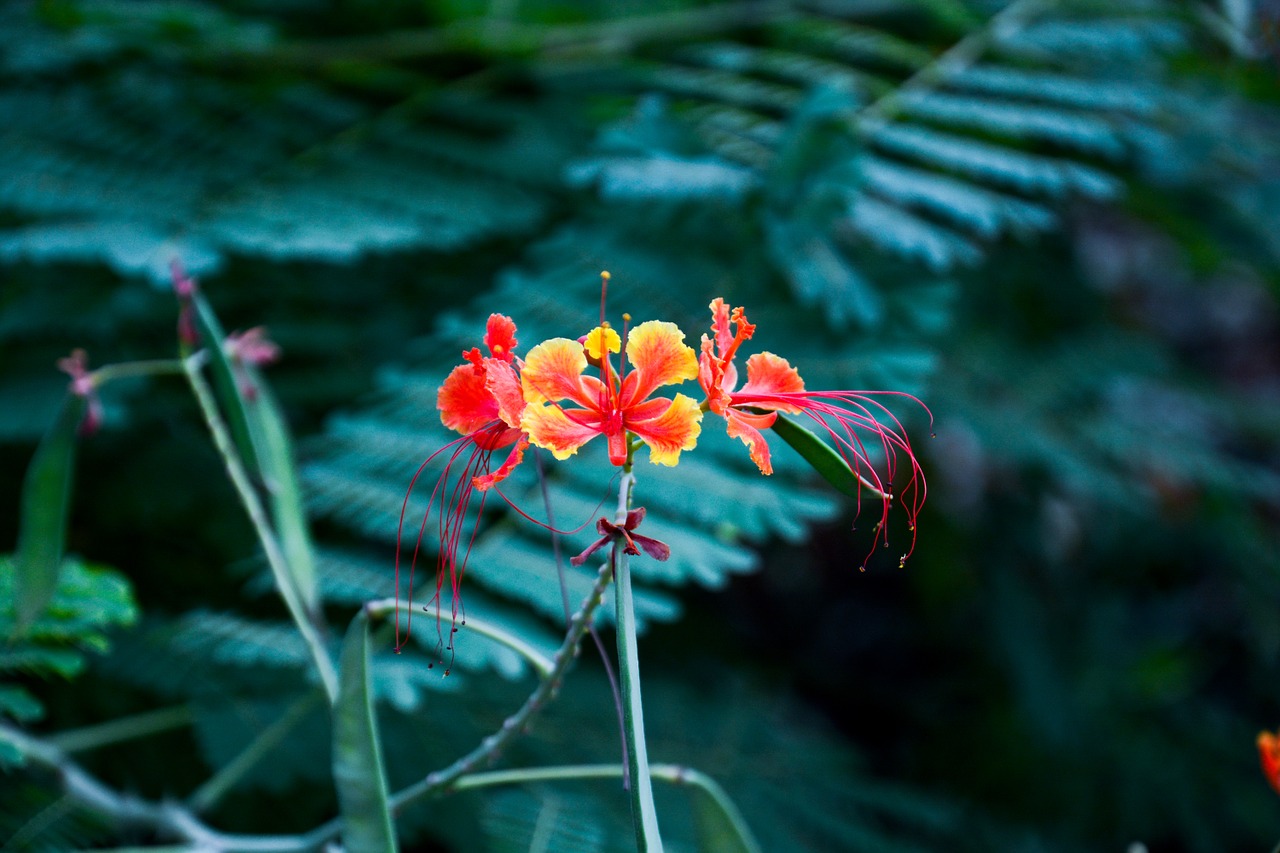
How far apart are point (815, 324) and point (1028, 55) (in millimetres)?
760

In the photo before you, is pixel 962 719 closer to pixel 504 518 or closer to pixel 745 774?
pixel 745 774

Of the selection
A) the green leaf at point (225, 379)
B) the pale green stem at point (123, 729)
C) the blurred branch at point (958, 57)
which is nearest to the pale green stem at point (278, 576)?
the green leaf at point (225, 379)

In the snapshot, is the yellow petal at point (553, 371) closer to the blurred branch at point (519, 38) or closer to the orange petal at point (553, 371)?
the orange petal at point (553, 371)

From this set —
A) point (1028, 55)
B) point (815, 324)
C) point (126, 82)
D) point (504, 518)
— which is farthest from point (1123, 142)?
point (126, 82)

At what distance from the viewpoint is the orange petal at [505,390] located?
1.62 ft

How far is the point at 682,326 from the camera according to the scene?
1.26 meters

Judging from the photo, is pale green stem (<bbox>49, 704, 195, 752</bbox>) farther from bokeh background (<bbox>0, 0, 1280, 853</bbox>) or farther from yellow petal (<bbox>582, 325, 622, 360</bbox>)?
yellow petal (<bbox>582, 325, 622, 360</bbox>)

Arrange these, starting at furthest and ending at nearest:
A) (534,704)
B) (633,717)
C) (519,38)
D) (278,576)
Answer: (519,38)
(278,576)
(534,704)
(633,717)

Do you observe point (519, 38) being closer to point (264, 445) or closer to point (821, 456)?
→ point (264, 445)

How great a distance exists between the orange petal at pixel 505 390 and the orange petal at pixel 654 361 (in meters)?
0.06

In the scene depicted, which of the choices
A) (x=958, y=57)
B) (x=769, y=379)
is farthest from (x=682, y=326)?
(x=958, y=57)

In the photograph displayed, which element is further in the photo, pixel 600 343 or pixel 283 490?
pixel 283 490

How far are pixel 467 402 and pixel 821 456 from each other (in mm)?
205

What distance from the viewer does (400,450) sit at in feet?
3.68
